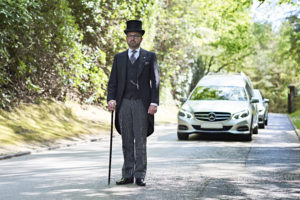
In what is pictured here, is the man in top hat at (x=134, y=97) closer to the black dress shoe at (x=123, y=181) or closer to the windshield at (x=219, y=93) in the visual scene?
the black dress shoe at (x=123, y=181)

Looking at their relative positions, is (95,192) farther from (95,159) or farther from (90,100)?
(90,100)

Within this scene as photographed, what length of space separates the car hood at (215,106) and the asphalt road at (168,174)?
1.82 meters

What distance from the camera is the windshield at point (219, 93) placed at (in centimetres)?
1559

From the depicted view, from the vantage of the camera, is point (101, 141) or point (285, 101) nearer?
point (101, 141)

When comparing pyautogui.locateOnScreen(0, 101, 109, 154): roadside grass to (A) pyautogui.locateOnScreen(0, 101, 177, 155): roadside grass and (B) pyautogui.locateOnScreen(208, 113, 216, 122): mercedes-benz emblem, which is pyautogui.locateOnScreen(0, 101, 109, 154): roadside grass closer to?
(A) pyautogui.locateOnScreen(0, 101, 177, 155): roadside grass

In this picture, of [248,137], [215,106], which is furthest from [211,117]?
[248,137]

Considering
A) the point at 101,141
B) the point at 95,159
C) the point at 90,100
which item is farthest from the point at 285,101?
the point at 95,159

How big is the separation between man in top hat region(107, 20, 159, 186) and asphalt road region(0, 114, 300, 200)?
14.0 inches

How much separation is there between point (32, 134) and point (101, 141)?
2.06 meters

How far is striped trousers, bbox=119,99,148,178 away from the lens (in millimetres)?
6949

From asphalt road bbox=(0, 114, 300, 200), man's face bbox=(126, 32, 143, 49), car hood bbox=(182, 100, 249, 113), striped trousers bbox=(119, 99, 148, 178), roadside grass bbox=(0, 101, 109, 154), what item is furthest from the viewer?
car hood bbox=(182, 100, 249, 113)

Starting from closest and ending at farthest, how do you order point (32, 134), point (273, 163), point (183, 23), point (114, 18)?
point (273, 163), point (32, 134), point (114, 18), point (183, 23)

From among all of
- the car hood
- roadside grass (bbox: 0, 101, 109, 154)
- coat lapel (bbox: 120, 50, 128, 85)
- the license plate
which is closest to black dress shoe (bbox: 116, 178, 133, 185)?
coat lapel (bbox: 120, 50, 128, 85)

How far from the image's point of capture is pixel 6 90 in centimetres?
1535
